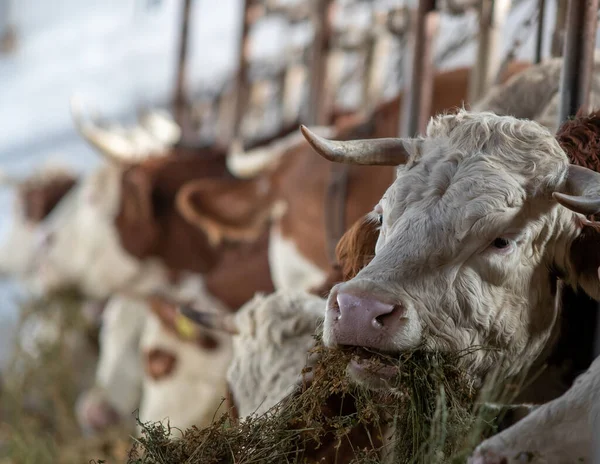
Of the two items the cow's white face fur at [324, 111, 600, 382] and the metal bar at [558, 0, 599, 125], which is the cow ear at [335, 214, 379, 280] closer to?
the cow's white face fur at [324, 111, 600, 382]

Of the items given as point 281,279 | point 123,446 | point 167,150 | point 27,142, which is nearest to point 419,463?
point 281,279

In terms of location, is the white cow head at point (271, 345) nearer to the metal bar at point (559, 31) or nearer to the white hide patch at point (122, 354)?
the metal bar at point (559, 31)

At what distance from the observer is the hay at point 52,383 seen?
5492mm

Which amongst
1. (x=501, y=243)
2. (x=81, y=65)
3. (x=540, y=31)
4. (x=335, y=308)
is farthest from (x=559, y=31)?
(x=81, y=65)

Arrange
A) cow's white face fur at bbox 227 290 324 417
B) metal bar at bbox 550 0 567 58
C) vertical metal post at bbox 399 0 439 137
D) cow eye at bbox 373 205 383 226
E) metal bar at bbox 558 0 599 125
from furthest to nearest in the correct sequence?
1. vertical metal post at bbox 399 0 439 137
2. metal bar at bbox 550 0 567 58
3. metal bar at bbox 558 0 599 125
4. cow's white face fur at bbox 227 290 324 417
5. cow eye at bbox 373 205 383 226

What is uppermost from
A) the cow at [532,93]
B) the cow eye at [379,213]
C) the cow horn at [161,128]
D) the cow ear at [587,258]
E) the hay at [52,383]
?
the cow at [532,93]

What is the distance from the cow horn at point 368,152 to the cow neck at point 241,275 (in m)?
3.21

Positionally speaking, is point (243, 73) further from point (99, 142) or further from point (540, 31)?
point (540, 31)

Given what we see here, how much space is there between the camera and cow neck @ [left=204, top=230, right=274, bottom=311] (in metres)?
5.37

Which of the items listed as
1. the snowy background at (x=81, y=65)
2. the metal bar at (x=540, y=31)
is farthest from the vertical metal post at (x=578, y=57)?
the snowy background at (x=81, y=65)

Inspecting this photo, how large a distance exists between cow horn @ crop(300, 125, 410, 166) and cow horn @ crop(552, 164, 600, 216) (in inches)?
14.7

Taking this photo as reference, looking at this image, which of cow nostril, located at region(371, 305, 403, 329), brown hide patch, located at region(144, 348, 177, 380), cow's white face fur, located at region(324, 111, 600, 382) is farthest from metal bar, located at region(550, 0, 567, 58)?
brown hide patch, located at region(144, 348, 177, 380)

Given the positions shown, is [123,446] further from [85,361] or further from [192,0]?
[192,0]

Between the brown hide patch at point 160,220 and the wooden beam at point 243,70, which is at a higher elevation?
the wooden beam at point 243,70
